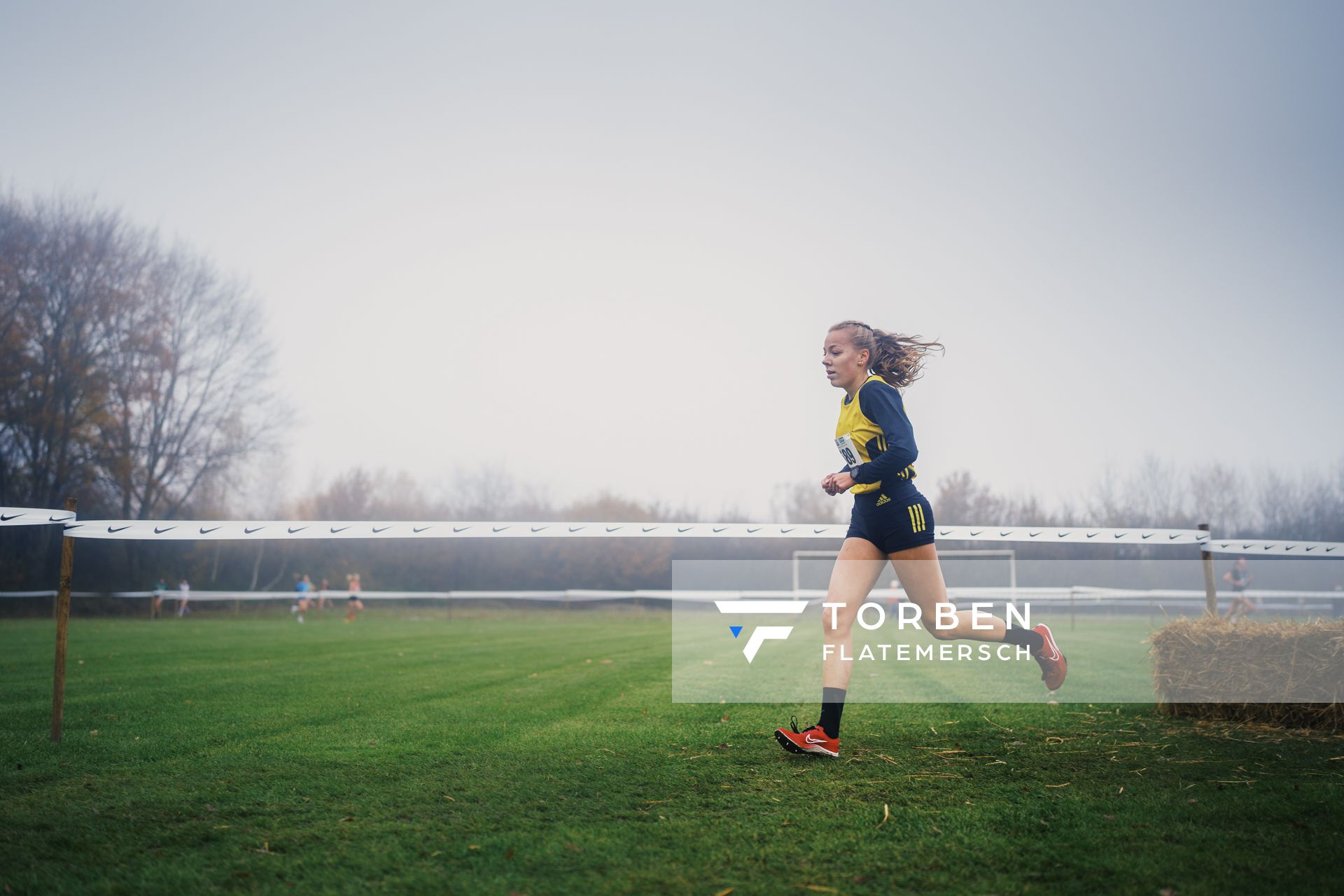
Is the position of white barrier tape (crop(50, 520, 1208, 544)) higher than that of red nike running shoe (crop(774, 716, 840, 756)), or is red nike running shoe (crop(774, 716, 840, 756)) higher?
white barrier tape (crop(50, 520, 1208, 544))

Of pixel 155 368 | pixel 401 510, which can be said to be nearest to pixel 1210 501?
pixel 401 510

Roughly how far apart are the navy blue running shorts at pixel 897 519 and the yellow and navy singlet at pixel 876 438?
0.22 ft

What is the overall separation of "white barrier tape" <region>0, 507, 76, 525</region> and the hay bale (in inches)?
303

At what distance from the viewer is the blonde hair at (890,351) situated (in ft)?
16.5

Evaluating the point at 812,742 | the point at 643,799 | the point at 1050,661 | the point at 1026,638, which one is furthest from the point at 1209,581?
the point at 643,799

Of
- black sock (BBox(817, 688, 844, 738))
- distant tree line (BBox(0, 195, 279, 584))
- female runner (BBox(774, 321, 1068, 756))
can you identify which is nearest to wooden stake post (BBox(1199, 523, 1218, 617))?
female runner (BBox(774, 321, 1068, 756))

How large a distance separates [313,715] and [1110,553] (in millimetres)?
16924

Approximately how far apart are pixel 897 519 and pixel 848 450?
52cm

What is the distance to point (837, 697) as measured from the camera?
4.56 meters

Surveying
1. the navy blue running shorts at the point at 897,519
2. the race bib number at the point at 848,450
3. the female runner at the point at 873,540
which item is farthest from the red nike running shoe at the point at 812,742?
the race bib number at the point at 848,450

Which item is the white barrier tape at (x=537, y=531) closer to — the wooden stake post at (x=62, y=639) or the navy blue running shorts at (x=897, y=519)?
the wooden stake post at (x=62, y=639)

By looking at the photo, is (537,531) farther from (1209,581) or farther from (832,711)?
(1209,581)

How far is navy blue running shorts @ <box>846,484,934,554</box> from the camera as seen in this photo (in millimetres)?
4574

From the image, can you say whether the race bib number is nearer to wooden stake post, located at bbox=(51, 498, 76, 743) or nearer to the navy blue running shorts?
the navy blue running shorts
